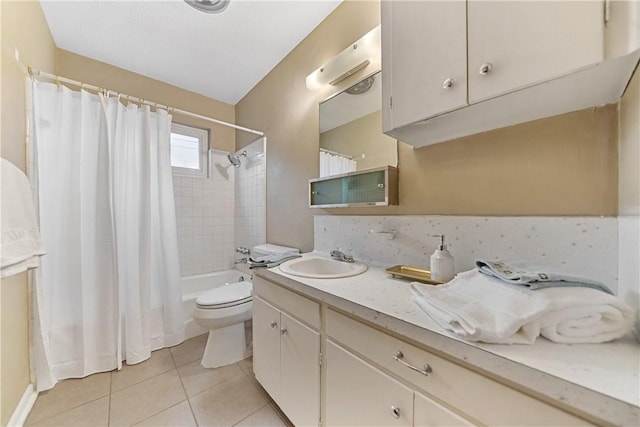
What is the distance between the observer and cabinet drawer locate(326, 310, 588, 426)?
1.47ft

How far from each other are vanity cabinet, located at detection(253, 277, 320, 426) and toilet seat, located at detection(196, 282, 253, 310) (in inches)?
18.4

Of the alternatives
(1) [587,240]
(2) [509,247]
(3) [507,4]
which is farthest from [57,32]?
(1) [587,240]

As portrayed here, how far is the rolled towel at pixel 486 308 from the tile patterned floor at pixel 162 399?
3.73 ft

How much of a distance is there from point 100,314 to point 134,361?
0.42 meters

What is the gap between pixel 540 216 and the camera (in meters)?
0.80

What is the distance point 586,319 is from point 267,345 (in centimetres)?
125

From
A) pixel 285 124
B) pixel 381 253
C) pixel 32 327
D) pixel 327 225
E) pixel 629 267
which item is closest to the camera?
pixel 629 267

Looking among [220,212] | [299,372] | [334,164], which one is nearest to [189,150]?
[220,212]

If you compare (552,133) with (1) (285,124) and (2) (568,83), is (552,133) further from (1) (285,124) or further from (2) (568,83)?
(1) (285,124)

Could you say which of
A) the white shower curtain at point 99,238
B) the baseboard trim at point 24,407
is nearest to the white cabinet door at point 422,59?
the white shower curtain at point 99,238

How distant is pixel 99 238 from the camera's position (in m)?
1.65

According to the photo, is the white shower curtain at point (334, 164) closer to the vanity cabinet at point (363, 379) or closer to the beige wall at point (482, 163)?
the beige wall at point (482, 163)

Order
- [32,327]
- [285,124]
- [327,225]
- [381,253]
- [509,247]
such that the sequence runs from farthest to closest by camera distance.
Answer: [285,124] → [327,225] → [32,327] → [381,253] → [509,247]

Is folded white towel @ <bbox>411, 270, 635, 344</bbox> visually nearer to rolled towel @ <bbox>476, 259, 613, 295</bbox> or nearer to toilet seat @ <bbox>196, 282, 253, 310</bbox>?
rolled towel @ <bbox>476, 259, 613, 295</bbox>
